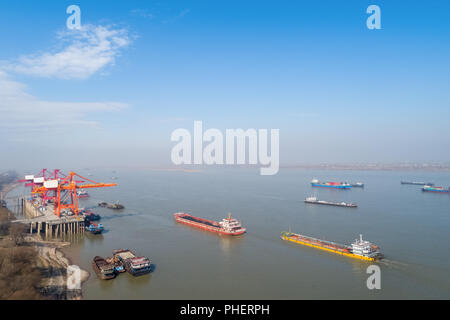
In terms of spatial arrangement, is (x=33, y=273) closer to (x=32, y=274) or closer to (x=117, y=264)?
(x=32, y=274)

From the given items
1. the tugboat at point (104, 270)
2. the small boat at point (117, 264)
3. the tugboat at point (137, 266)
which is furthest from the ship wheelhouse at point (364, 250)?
the tugboat at point (104, 270)

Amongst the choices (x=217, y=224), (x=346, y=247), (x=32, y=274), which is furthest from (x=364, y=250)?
(x=32, y=274)

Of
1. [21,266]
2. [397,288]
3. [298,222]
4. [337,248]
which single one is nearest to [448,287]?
[397,288]

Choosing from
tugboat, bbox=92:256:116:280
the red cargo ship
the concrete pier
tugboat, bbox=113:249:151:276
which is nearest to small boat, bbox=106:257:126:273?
tugboat, bbox=113:249:151:276

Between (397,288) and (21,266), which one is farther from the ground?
(21,266)

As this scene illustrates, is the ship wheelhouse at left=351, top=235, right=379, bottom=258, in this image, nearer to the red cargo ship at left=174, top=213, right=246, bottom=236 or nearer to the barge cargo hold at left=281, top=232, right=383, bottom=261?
A: the barge cargo hold at left=281, top=232, right=383, bottom=261

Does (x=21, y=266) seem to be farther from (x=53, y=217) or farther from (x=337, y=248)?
(x=337, y=248)
